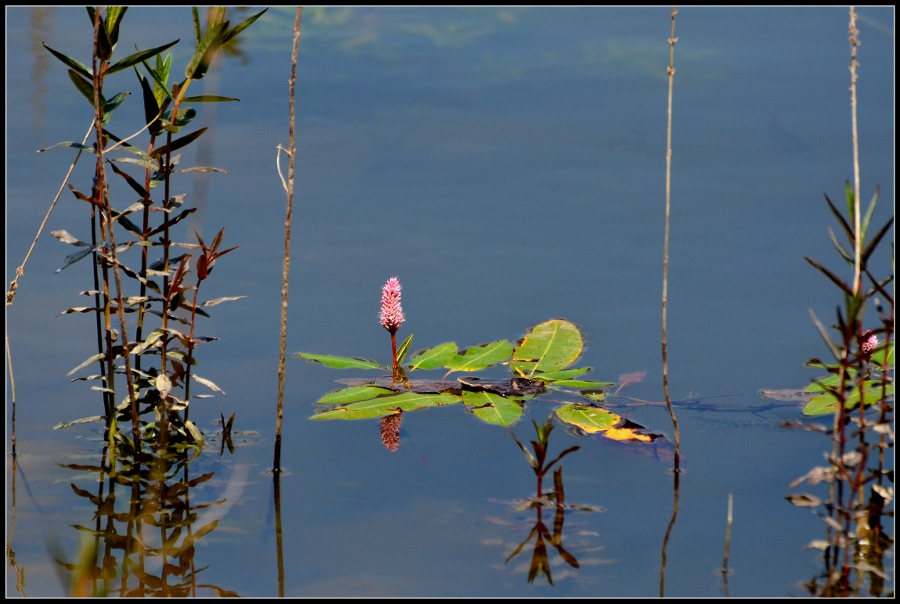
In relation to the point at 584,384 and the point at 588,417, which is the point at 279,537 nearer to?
the point at 588,417

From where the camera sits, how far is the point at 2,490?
258 centimetres

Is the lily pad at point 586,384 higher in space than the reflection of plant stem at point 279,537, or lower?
higher

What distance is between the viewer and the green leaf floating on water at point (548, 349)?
3314 millimetres

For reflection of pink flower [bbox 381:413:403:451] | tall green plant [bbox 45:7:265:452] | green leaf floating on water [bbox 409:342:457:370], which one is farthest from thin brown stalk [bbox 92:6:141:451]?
green leaf floating on water [bbox 409:342:457:370]

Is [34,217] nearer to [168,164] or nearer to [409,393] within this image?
[168,164]

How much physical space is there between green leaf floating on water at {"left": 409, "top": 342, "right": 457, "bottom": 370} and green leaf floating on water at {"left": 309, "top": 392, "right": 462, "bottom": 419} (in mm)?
129

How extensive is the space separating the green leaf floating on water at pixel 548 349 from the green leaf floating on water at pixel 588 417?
244mm

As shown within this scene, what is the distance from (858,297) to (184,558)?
165 centimetres

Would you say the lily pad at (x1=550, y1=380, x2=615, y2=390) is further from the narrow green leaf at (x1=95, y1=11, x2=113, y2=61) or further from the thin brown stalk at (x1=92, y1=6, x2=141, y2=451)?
the narrow green leaf at (x1=95, y1=11, x2=113, y2=61)

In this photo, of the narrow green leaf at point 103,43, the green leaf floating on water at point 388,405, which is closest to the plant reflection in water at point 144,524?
the green leaf floating on water at point 388,405

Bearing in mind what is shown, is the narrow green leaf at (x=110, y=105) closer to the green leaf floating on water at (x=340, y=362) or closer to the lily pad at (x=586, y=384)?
the green leaf floating on water at (x=340, y=362)

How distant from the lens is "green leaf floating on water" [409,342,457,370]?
129 inches

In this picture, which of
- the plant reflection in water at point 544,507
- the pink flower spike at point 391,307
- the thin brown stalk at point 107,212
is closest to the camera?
the plant reflection in water at point 544,507

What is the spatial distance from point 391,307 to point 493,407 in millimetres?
457
